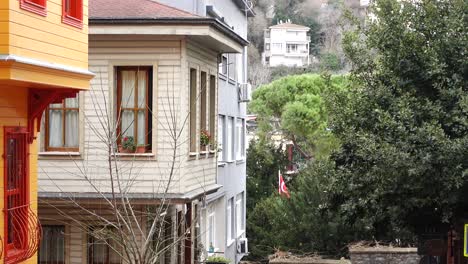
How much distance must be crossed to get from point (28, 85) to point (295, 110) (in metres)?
44.6

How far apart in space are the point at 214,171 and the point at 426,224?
5889 millimetres

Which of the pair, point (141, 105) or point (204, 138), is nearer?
point (141, 105)

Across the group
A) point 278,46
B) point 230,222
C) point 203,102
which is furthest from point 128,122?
point 278,46

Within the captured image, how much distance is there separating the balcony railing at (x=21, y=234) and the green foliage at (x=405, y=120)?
6.71 meters

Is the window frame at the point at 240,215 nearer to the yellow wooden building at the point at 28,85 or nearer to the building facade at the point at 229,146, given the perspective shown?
the building facade at the point at 229,146


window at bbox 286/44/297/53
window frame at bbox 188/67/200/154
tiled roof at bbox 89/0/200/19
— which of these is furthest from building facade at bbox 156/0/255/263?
window at bbox 286/44/297/53

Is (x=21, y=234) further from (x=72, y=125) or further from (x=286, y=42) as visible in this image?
(x=286, y=42)

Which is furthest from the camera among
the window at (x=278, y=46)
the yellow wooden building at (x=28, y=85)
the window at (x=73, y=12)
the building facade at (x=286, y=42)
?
the window at (x=278, y=46)

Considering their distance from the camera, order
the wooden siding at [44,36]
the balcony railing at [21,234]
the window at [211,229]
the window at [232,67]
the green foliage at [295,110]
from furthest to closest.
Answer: the green foliage at [295,110] → the window at [232,67] → the window at [211,229] → the balcony railing at [21,234] → the wooden siding at [44,36]

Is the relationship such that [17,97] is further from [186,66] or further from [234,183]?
[234,183]

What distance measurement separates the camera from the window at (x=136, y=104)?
66.3 ft

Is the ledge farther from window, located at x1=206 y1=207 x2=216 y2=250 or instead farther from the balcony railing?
the balcony railing

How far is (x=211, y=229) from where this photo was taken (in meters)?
27.7

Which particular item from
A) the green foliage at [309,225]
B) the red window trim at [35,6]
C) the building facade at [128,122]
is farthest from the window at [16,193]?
the green foliage at [309,225]
